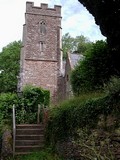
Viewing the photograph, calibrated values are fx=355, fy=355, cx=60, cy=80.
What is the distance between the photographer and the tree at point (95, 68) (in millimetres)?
14789

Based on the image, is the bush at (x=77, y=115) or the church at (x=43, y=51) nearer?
the bush at (x=77, y=115)

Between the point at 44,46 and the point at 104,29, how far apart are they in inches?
1283

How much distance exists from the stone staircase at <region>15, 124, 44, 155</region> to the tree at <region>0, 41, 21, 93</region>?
118ft

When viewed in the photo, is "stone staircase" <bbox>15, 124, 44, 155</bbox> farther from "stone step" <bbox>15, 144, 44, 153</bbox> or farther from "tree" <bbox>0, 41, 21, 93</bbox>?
"tree" <bbox>0, 41, 21, 93</bbox>

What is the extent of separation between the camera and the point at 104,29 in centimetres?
1176

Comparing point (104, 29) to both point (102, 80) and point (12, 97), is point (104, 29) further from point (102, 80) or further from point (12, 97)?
point (12, 97)

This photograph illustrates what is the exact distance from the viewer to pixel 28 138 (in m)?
15.9

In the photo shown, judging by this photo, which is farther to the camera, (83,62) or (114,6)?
(83,62)

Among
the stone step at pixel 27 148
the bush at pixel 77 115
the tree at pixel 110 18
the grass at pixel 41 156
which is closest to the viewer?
the bush at pixel 77 115

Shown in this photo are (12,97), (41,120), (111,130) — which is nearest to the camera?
(111,130)

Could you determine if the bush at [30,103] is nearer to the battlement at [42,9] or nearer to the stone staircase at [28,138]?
the stone staircase at [28,138]

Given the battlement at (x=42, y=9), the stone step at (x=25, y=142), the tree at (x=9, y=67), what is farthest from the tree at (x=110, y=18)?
the tree at (x=9, y=67)

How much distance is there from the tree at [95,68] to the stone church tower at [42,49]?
25.5 m

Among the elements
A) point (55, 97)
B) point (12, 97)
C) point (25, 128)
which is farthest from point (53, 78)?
point (25, 128)
